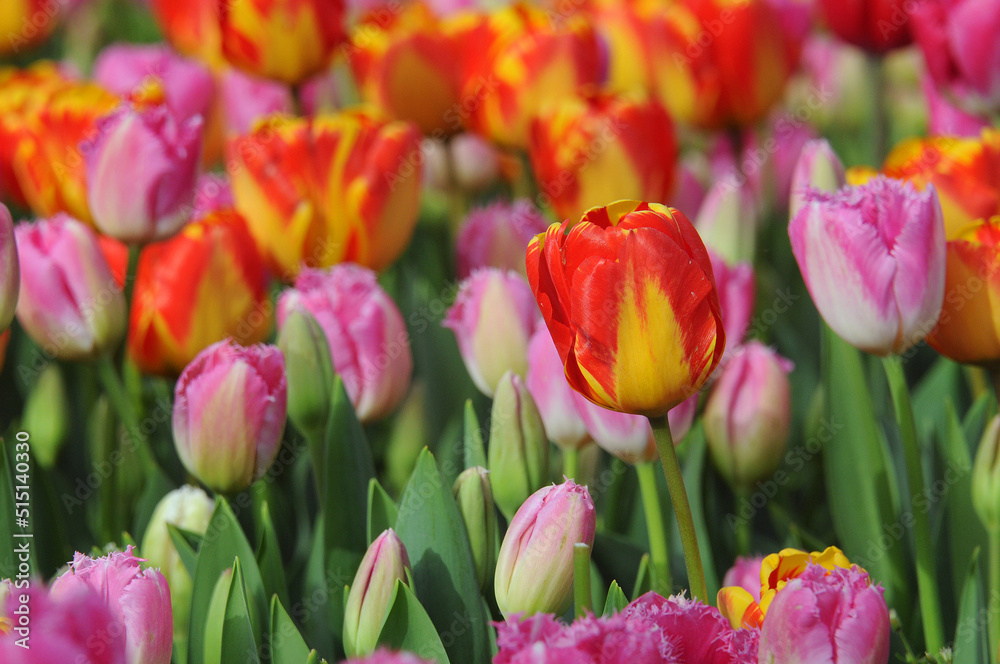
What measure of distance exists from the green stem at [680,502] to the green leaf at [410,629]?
0.13 metres

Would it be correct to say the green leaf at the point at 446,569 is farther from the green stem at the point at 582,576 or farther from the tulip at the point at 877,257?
the tulip at the point at 877,257

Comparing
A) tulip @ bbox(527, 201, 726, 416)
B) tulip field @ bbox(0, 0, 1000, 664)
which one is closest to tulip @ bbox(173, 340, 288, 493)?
tulip field @ bbox(0, 0, 1000, 664)

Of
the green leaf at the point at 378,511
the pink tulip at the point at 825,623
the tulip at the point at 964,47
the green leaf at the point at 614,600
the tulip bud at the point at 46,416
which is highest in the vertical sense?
the tulip at the point at 964,47

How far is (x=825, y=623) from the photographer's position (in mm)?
467

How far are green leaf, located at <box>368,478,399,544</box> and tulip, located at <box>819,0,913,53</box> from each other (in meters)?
0.79

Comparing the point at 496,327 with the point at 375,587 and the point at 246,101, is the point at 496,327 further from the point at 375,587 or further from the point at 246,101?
the point at 246,101

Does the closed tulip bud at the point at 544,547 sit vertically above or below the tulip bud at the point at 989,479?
above

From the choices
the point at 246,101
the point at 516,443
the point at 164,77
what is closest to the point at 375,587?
the point at 516,443

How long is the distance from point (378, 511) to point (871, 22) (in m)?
0.81

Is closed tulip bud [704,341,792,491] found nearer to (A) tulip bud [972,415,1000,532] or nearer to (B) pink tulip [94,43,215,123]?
(A) tulip bud [972,415,1000,532]

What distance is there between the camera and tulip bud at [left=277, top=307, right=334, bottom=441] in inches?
27.1

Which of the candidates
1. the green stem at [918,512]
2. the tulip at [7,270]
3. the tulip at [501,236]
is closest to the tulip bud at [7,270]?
the tulip at [7,270]

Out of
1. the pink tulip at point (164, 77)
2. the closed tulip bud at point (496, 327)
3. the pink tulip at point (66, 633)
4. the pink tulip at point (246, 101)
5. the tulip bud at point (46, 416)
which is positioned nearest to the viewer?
the pink tulip at point (66, 633)

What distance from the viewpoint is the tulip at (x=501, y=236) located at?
0.96m
